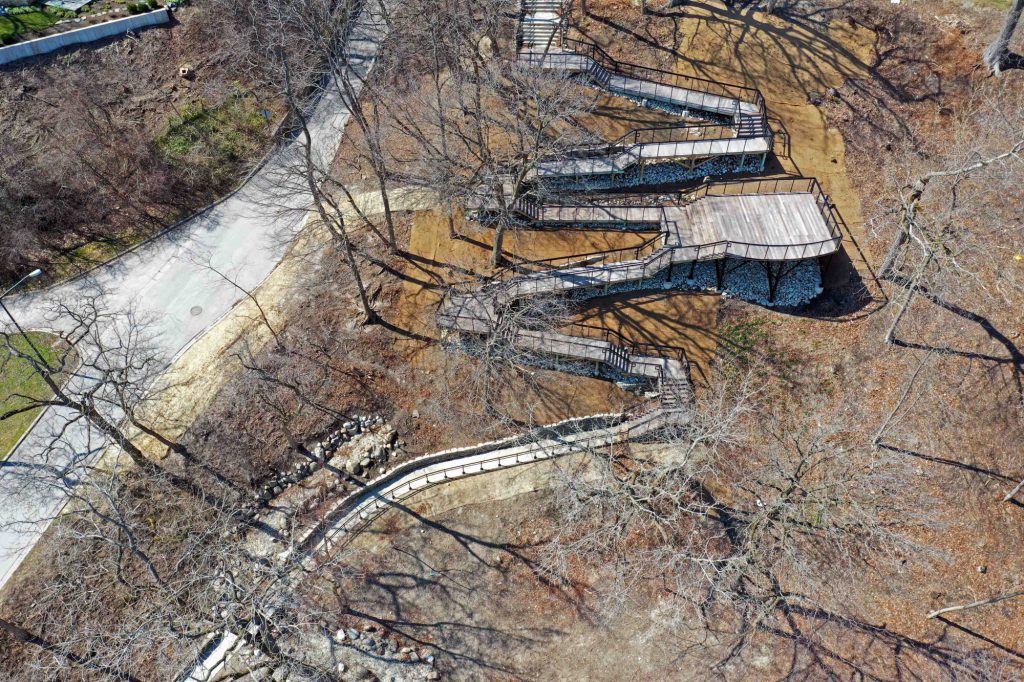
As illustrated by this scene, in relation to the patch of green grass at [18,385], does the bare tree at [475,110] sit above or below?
above

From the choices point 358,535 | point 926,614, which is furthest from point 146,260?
point 926,614

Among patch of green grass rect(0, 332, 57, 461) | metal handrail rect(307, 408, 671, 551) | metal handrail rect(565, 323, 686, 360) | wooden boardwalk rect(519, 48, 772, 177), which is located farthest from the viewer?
wooden boardwalk rect(519, 48, 772, 177)

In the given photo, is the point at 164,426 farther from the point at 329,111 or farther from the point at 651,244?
the point at 651,244

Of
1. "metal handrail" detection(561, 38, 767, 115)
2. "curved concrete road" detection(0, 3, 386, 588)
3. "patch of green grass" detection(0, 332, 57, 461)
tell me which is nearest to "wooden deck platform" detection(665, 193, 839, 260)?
"metal handrail" detection(561, 38, 767, 115)

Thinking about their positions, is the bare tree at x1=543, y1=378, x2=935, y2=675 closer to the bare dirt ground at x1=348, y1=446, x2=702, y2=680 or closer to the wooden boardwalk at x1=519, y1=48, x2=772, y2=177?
the bare dirt ground at x1=348, y1=446, x2=702, y2=680

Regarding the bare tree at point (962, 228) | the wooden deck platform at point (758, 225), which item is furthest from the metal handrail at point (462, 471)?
the bare tree at point (962, 228)

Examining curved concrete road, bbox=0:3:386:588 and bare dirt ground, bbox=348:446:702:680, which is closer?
bare dirt ground, bbox=348:446:702:680

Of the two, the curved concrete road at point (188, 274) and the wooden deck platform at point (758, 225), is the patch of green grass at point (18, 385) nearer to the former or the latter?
the curved concrete road at point (188, 274)
